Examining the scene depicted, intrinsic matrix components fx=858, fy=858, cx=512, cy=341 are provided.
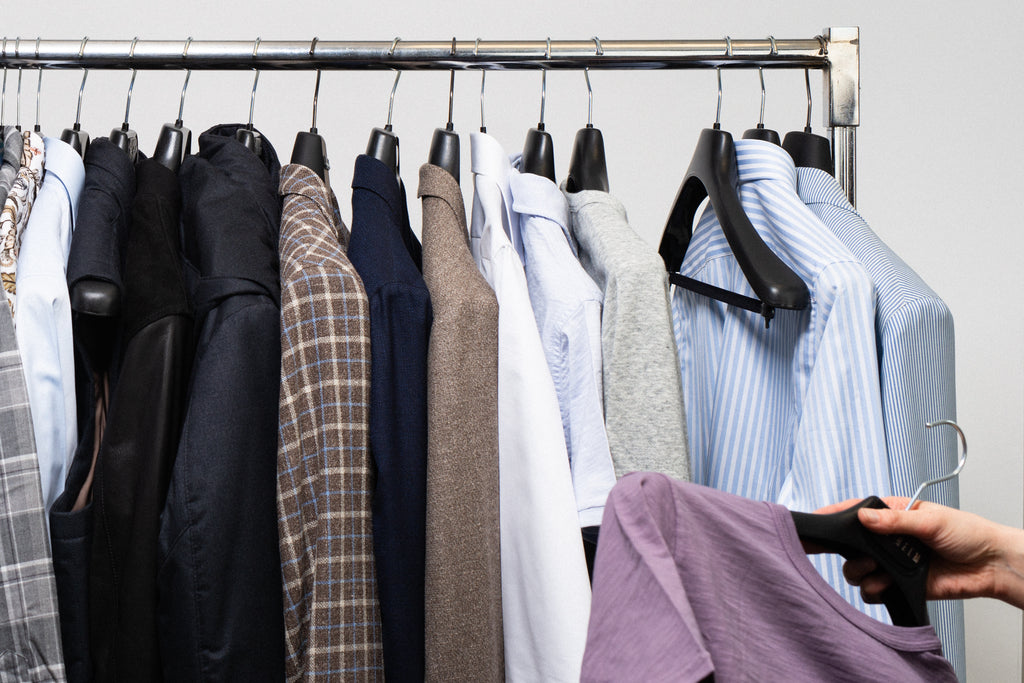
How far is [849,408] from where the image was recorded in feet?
2.57

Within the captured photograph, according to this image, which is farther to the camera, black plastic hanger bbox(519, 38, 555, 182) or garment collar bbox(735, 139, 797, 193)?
black plastic hanger bbox(519, 38, 555, 182)

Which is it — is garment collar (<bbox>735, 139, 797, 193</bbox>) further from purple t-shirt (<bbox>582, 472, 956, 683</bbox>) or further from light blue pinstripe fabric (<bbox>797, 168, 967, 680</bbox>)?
purple t-shirt (<bbox>582, 472, 956, 683</bbox>)

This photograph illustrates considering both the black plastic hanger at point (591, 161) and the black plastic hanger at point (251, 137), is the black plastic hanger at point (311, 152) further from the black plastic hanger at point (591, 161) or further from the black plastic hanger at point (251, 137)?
the black plastic hanger at point (591, 161)

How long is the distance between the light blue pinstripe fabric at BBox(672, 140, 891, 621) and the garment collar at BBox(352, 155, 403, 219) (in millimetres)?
345

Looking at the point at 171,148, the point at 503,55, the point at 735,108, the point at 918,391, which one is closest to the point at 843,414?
the point at 918,391

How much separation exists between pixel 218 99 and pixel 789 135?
109 cm

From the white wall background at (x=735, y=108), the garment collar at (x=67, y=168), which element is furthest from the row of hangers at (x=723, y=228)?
the white wall background at (x=735, y=108)

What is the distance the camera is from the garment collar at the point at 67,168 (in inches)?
37.6

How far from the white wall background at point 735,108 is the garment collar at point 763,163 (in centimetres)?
70

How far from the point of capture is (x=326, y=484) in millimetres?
780

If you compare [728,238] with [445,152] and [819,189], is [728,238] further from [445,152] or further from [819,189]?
[445,152]

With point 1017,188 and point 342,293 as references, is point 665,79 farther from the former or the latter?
point 342,293

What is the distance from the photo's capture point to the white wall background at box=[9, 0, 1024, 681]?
1.63 meters

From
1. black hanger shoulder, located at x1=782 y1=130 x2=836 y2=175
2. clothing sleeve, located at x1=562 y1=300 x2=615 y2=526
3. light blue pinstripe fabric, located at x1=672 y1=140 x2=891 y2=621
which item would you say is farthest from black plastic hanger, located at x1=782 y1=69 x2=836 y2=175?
clothing sleeve, located at x1=562 y1=300 x2=615 y2=526
